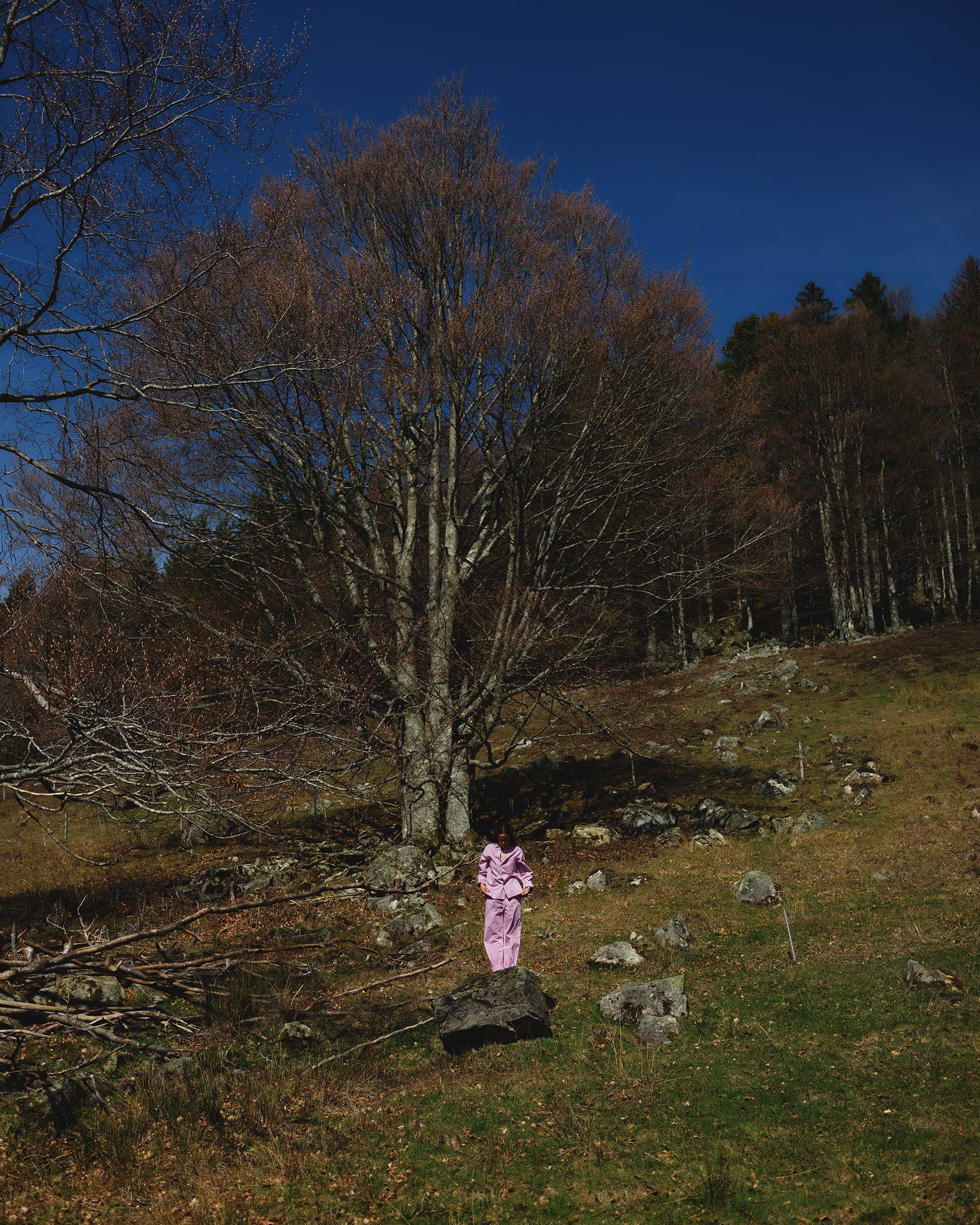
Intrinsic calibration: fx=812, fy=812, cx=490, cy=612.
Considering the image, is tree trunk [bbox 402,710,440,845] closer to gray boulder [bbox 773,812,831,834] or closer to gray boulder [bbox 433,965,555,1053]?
gray boulder [bbox 773,812,831,834]

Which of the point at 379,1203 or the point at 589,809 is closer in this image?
the point at 379,1203

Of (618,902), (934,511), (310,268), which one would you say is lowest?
(618,902)

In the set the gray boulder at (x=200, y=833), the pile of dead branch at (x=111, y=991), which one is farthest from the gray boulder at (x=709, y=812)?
the gray boulder at (x=200, y=833)

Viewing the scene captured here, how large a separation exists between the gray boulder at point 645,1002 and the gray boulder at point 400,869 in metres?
5.87

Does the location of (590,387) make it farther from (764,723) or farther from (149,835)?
(149,835)

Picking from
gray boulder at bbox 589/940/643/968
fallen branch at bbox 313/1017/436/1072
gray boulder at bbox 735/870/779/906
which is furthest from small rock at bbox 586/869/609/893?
fallen branch at bbox 313/1017/436/1072

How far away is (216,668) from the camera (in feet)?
47.2

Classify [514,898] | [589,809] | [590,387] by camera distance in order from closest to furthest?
1. [514,898]
2. [590,387]
3. [589,809]

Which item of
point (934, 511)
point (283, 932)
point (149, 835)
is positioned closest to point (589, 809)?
point (283, 932)

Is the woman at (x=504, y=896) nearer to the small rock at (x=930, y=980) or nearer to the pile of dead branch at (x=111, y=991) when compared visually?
the pile of dead branch at (x=111, y=991)

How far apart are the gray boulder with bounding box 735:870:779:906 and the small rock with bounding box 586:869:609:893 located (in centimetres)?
232

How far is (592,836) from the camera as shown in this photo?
659 inches

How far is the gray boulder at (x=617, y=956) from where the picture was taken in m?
9.59

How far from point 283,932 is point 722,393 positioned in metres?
15.9
